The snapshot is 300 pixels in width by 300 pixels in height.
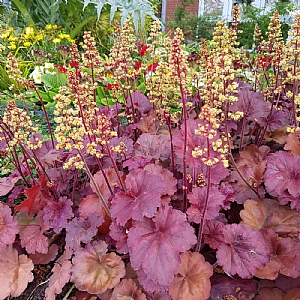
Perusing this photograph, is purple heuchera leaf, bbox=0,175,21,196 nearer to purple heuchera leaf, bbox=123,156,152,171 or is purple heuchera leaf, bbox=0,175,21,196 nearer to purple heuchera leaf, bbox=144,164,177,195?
purple heuchera leaf, bbox=123,156,152,171

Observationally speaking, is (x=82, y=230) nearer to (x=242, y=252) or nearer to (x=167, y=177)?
(x=167, y=177)

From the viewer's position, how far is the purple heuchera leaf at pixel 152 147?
5.54 feet

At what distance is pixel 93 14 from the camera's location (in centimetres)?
668

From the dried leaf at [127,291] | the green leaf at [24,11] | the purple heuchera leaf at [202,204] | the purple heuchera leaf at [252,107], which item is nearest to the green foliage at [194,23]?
the green leaf at [24,11]

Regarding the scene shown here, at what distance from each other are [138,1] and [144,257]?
13.3 feet

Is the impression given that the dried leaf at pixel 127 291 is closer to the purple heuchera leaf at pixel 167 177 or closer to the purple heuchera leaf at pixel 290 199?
the purple heuchera leaf at pixel 167 177

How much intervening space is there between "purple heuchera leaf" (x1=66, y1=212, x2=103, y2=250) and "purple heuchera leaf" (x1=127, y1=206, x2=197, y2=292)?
231 mm

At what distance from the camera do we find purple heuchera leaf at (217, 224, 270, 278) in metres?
1.14

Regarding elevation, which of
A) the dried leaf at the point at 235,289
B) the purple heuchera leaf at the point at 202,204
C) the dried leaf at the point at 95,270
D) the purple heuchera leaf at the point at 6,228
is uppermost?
the purple heuchera leaf at the point at 202,204

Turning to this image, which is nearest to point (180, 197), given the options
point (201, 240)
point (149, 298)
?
point (201, 240)

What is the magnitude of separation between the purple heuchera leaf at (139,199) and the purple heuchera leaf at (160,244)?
6 centimetres

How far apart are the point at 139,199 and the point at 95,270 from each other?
0.33 m

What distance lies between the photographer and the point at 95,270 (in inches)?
49.4

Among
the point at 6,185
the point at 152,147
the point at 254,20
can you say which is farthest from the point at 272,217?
the point at 254,20
